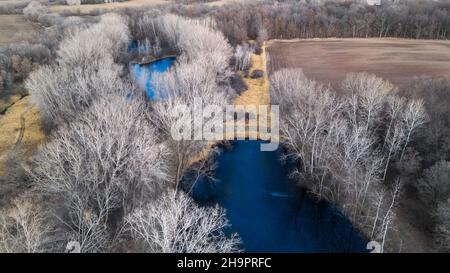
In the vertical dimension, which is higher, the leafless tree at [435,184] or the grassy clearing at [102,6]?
the grassy clearing at [102,6]

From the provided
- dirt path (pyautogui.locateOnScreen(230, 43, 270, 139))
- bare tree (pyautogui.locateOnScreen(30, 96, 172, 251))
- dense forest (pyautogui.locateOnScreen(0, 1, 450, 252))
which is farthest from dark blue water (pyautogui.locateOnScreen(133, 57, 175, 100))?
bare tree (pyautogui.locateOnScreen(30, 96, 172, 251))

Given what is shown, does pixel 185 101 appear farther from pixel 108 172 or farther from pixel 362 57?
pixel 362 57

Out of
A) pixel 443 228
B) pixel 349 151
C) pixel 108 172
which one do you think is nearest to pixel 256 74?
pixel 349 151

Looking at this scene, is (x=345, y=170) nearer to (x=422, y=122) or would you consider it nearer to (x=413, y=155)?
(x=413, y=155)

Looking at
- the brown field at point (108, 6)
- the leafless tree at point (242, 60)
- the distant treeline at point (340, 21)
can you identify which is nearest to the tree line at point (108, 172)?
the leafless tree at point (242, 60)

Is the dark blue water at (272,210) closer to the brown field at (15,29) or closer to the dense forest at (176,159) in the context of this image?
the dense forest at (176,159)

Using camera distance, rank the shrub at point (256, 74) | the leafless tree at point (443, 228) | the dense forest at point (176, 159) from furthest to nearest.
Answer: the shrub at point (256, 74) → the leafless tree at point (443, 228) → the dense forest at point (176, 159)

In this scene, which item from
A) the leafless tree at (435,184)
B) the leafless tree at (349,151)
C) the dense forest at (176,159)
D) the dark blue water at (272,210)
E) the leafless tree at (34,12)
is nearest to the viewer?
the dense forest at (176,159)
